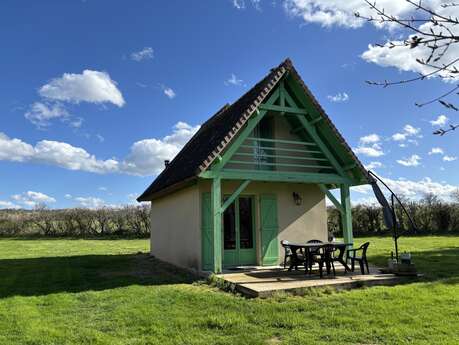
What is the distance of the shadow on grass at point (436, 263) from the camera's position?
10.0m

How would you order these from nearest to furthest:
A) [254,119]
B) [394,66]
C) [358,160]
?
[394,66] < [254,119] < [358,160]

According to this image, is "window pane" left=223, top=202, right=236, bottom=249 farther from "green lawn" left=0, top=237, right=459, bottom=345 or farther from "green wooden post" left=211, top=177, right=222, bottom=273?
"green lawn" left=0, top=237, right=459, bottom=345

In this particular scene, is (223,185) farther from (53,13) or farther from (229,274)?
(53,13)

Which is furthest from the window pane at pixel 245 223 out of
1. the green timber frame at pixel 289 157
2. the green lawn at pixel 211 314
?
the green lawn at pixel 211 314

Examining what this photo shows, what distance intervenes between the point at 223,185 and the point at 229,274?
2.86 meters

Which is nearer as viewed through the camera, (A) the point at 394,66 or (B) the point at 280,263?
(A) the point at 394,66

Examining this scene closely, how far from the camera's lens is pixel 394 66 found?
2.71 meters

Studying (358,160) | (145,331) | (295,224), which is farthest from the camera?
(295,224)

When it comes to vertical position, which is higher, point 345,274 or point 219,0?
point 219,0

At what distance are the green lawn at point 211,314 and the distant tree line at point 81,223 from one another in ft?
68.6

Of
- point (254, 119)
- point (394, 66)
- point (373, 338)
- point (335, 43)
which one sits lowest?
point (373, 338)

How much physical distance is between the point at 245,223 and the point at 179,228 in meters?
2.25

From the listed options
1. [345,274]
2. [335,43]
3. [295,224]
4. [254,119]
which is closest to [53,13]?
[254,119]

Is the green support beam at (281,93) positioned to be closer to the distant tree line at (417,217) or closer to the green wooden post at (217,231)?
the green wooden post at (217,231)
